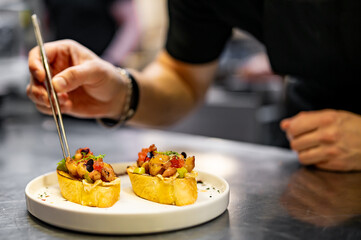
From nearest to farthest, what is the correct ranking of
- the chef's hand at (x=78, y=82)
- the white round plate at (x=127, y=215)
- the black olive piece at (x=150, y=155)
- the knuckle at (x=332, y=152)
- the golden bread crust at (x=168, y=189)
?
the white round plate at (x=127, y=215), the golden bread crust at (x=168, y=189), the black olive piece at (x=150, y=155), the chef's hand at (x=78, y=82), the knuckle at (x=332, y=152)

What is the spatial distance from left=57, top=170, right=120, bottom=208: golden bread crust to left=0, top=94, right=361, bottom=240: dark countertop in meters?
0.08

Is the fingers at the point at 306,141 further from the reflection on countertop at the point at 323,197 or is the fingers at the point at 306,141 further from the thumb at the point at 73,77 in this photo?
the thumb at the point at 73,77

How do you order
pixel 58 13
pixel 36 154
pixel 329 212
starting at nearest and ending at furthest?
pixel 329 212 < pixel 36 154 < pixel 58 13

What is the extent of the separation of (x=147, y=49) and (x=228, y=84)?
1798 mm

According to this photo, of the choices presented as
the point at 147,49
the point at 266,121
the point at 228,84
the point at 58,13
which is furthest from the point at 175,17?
the point at 147,49

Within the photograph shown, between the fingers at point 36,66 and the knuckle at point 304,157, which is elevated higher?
the fingers at point 36,66

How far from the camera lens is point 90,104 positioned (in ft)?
4.30

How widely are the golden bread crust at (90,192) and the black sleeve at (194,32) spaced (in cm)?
97

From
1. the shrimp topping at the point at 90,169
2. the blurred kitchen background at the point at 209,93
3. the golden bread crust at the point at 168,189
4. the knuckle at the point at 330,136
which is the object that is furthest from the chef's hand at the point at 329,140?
the blurred kitchen background at the point at 209,93

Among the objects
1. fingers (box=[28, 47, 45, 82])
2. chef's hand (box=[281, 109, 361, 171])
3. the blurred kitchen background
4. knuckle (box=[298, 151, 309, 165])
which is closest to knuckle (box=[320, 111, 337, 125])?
chef's hand (box=[281, 109, 361, 171])

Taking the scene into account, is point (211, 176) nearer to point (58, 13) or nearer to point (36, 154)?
point (36, 154)

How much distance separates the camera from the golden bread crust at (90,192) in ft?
2.48

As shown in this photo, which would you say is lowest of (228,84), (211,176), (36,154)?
(228,84)

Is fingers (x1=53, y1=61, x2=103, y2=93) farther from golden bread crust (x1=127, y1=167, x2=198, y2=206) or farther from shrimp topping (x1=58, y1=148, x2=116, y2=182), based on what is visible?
golden bread crust (x1=127, y1=167, x2=198, y2=206)
